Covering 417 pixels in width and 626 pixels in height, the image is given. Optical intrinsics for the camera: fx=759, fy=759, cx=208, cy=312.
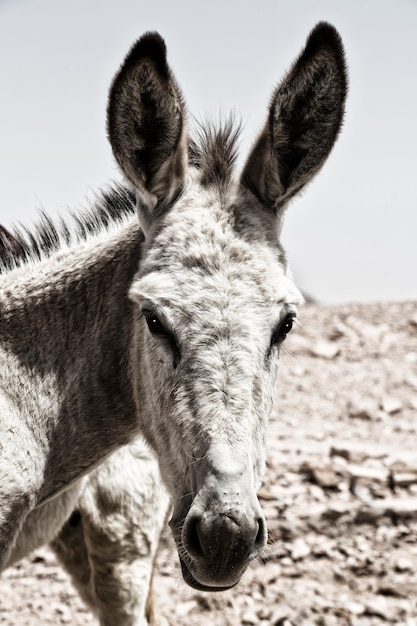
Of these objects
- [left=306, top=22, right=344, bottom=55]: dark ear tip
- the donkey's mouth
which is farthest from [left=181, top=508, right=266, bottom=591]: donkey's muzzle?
[left=306, top=22, right=344, bottom=55]: dark ear tip

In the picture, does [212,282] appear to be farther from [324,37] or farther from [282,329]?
[324,37]

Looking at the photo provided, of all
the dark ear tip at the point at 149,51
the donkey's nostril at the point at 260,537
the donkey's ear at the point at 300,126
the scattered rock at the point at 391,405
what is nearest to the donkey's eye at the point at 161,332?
the donkey's nostril at the point at 260,537

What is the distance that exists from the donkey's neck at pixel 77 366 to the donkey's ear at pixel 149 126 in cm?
27

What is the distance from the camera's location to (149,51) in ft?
10.4

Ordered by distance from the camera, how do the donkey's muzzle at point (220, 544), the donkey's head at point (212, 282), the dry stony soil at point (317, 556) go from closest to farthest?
the donkey's muzzle at point (220, 544)
the donkey's head at point (212, 282)
the dry stony soil at point (317, 556)

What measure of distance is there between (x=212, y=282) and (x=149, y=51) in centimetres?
102

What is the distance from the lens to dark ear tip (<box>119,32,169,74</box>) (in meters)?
3.15

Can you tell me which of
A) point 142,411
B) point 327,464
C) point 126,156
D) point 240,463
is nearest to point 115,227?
point 126,156

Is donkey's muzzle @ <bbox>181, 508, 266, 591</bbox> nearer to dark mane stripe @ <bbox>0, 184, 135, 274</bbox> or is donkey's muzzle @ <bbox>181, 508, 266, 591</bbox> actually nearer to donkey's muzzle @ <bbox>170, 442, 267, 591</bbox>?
donkey's muzzle @ <bbox>170, 442, 267, 591</bbox>

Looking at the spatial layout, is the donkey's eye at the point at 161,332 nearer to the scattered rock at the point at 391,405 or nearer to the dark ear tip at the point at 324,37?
the dark ear tip at the point at 324,37

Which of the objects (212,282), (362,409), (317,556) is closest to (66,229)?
(212,282)

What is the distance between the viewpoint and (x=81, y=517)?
4.77 meters

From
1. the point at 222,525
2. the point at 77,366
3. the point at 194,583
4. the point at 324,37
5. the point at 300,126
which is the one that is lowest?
the point at 194,583

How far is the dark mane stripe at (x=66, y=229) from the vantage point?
395cm
